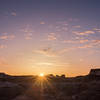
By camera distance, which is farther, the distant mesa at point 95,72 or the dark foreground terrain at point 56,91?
the distant mesa at point 95,72

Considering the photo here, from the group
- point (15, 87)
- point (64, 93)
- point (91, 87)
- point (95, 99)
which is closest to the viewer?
point (95, 99)

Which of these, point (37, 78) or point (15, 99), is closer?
point (15, 99)

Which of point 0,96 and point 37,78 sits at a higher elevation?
point 37,78

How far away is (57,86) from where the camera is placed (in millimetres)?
44562

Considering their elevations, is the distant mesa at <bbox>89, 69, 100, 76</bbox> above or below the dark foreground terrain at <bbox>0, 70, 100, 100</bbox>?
above

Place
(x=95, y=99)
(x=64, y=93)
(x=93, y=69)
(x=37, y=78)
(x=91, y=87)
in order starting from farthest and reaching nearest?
(x=37, y=78) < (x=93, y=69) < (x=64, y=93) < (x=91, y=87) < (x=95, y=99)

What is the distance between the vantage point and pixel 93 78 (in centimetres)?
4028

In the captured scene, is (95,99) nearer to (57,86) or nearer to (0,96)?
(57,86)

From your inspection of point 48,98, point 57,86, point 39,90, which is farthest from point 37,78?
point 48,98

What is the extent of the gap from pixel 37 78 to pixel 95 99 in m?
24.3

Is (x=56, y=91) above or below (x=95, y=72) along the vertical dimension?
below

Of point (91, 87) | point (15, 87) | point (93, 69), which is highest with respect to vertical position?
point (93, 69)

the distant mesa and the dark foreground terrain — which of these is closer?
the dark foreground terrain

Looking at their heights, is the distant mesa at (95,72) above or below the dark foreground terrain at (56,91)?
above
